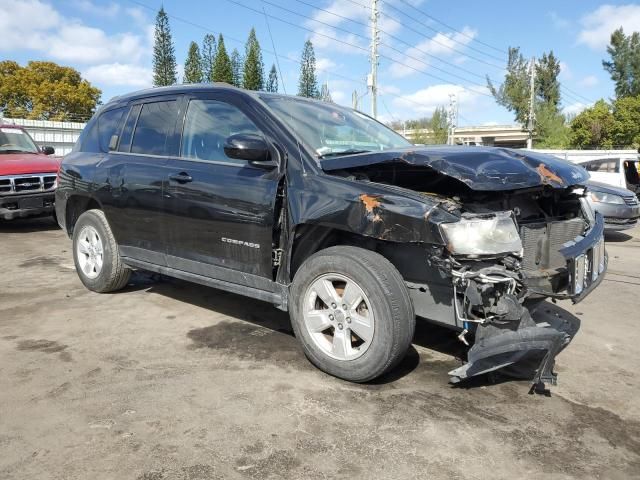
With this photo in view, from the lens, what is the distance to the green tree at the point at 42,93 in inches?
2532

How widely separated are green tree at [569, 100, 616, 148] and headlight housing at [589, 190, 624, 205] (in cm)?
3803

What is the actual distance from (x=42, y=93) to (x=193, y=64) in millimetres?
22006

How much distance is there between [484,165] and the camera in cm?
299

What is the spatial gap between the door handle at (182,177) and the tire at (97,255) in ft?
4.05

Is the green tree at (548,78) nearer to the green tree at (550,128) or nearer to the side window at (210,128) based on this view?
the green tree at (550,128)

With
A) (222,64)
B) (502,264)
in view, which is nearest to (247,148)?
(502,264)

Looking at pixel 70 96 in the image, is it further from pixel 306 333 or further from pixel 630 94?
pixel 306 333

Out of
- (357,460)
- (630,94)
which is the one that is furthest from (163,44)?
(357,460)

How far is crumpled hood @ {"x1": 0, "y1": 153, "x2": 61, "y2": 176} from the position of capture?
29.3 ft

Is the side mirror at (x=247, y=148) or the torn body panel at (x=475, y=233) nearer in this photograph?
the torn body panel at (x=475, y=233)

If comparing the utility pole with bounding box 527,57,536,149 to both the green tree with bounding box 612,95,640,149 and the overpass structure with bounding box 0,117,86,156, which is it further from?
the overpass structure with bounding box 0,117,86,156

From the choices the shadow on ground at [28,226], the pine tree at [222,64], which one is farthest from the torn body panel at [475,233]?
the pine tree at [222,64]

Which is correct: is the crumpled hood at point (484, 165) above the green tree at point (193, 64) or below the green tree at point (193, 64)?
below

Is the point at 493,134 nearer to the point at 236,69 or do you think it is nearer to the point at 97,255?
the point at 236,69
